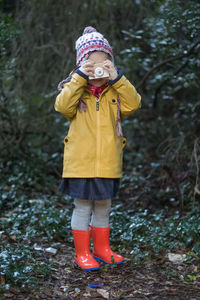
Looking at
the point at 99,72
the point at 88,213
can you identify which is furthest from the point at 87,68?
the point at 88,213

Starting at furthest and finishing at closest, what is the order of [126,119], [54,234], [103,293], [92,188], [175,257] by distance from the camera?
[126,119] < [54,234] < [175,257] < [92,188] < [103,293]

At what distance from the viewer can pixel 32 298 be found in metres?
2.24

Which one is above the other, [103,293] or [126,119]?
[126,119]

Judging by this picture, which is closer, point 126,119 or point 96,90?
point 96,90

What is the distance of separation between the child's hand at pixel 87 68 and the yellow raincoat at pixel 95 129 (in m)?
0.07

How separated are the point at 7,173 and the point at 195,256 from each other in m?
2.77

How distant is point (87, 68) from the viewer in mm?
2539

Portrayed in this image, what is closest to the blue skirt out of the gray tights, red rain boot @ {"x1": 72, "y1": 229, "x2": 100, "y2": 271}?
the gray tights

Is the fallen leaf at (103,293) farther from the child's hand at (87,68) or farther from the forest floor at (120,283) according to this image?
the child's hand at (87,68)

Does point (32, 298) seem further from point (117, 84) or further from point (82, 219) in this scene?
point (117, 84)

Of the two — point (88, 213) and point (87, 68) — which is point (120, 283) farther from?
point (87, 68)

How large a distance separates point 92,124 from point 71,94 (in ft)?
0.87

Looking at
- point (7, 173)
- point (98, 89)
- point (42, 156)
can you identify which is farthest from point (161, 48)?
point (7, 173)

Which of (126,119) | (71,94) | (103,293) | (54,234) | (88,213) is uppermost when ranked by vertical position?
(126,119)
